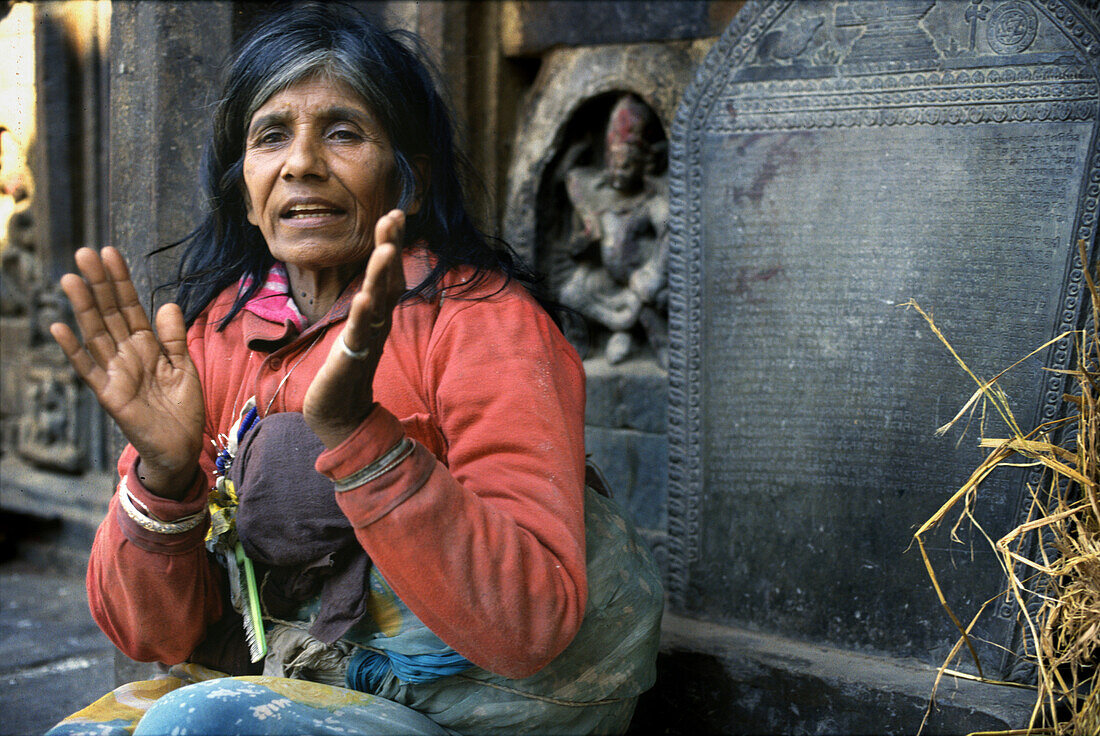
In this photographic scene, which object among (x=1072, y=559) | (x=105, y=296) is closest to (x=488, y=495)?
(x=105, y=296)

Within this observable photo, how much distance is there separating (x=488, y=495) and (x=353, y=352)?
0.32m

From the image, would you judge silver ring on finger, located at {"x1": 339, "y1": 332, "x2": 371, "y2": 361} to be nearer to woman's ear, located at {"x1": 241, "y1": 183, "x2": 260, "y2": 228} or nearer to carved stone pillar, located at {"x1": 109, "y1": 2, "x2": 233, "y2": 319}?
woman's ear, located at {"x1": 241, "y1": 183, "x2": 260, "y2": 228}

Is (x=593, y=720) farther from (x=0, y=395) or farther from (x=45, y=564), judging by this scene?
(x=0, y=395)

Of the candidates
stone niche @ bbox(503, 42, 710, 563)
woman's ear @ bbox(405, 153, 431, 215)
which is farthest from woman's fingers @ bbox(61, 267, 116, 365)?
stone niche @ bbox(503, 42, 710, 563)

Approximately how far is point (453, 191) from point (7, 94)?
1701mm

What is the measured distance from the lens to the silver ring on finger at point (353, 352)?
114cm

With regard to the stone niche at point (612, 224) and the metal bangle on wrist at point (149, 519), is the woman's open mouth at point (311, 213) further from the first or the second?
the stone niche at point (612, 224)

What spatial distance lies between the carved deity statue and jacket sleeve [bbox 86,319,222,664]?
1.80 m

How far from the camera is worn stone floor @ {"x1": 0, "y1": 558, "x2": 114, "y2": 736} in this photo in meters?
2.34

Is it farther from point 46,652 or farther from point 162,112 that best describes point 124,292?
point 46,652

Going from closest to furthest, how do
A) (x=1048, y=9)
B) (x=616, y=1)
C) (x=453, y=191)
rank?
(x=453, y=191) < (x=1048, y=9) < (x=616, y=1)

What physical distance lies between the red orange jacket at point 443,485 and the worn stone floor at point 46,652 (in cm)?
105

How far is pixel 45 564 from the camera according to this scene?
3779 millimetres

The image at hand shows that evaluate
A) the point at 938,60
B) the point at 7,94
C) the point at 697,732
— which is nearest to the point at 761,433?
the point at 697,732
